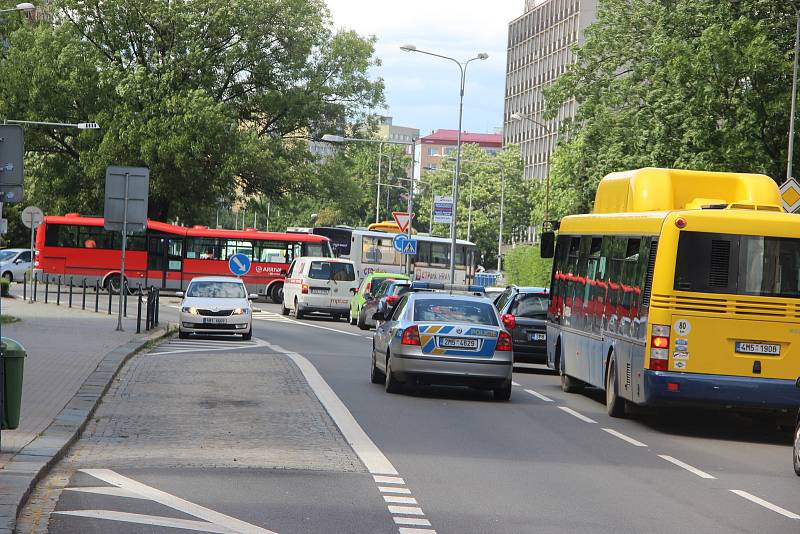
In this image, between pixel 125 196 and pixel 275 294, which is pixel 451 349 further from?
pixel 275 294

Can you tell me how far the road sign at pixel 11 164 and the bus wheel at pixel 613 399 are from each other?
8.86 meters

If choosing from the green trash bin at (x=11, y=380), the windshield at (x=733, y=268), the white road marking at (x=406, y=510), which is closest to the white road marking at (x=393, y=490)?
the white road marking at (x=406, y=510)

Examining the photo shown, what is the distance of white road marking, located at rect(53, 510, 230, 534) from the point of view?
8.88 m

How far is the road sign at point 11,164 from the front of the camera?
459 inches

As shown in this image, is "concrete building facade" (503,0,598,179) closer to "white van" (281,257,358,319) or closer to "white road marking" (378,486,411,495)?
"white van" (281,257,358,319)

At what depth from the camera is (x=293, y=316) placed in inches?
1997

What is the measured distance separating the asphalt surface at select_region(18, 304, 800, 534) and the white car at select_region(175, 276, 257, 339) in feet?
45.4

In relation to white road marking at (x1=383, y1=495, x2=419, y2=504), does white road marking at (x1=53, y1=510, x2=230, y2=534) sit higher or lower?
lower

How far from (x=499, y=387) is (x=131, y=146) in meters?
40.8

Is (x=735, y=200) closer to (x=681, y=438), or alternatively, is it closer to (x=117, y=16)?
(x=681, y=438)

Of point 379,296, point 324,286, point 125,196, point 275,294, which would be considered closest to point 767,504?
point 125,196

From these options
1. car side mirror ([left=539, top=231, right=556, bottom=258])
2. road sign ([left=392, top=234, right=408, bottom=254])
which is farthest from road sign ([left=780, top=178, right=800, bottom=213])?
road sign ([left=392, top=234, right=408, bottom=254])

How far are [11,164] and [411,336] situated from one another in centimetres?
869

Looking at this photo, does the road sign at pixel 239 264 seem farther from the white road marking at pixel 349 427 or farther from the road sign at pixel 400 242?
the white road marking at pixel 349 427
